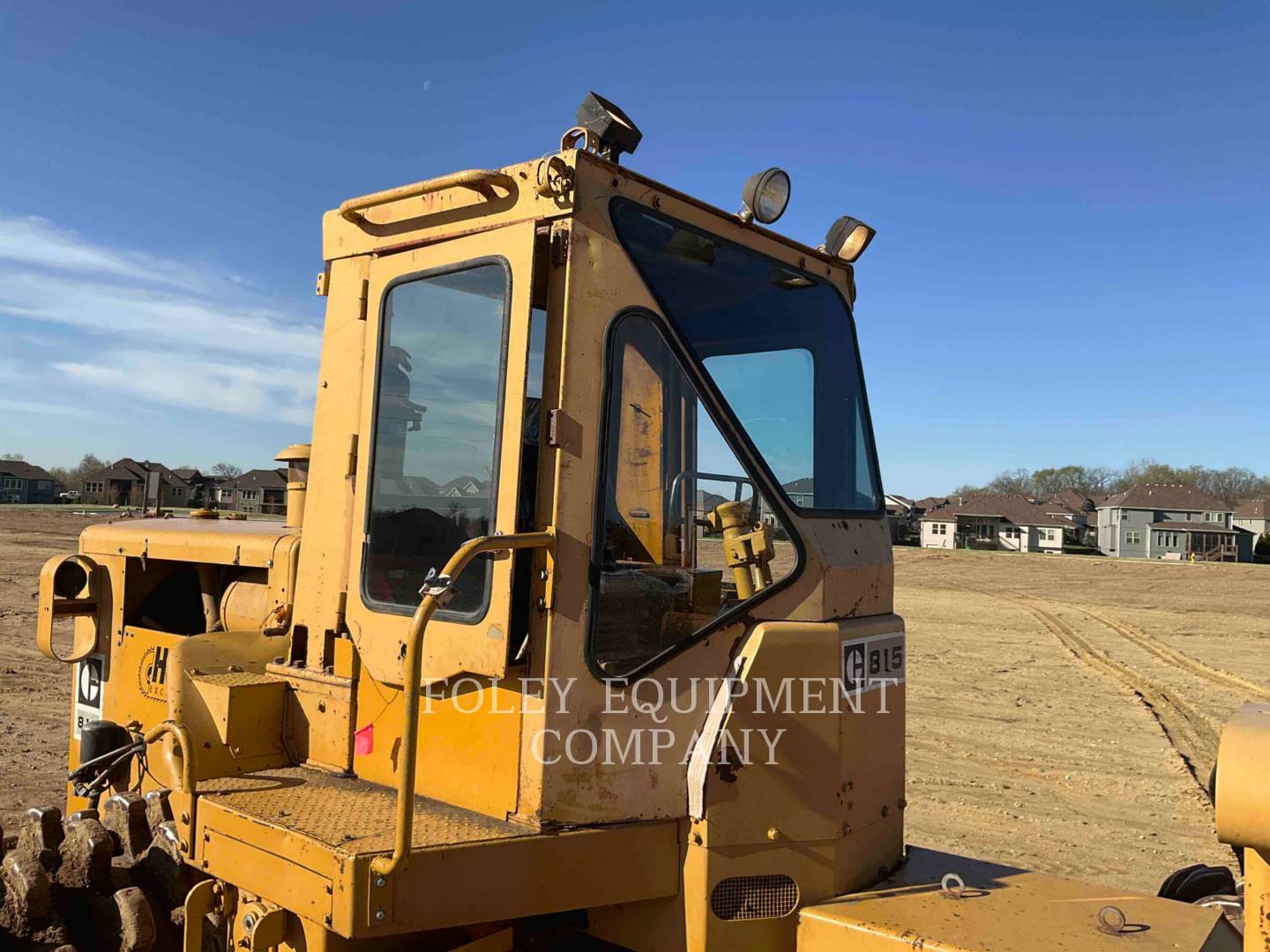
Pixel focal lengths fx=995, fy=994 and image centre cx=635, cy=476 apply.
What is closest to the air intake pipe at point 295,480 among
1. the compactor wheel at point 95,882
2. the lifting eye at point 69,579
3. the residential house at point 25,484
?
the lifting eye at point 69,579

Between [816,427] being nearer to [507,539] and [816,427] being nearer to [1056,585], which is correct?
[507,539]

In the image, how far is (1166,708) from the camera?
38.9ft

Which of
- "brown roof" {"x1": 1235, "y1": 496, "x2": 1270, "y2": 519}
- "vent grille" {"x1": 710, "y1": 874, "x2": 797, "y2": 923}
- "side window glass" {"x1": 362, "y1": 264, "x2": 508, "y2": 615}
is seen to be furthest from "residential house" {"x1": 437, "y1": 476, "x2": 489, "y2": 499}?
"brown roof" {"x1": 1235, "y1": 496, "x2": 1270, "y2": 519}

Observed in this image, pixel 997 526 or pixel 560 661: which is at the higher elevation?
pixel 997 526

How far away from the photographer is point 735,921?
2506 mm

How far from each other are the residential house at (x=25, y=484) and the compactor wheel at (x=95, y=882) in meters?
89.5

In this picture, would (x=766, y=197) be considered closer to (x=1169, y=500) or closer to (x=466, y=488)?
(x=466, y=488)

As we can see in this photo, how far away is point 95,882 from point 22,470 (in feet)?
308

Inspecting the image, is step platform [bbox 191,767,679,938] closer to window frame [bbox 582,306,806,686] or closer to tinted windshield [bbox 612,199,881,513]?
window frame [bbox 582,306,806,686]

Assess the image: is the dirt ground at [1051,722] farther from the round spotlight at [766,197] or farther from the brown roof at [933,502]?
the brown roof at [933,502]

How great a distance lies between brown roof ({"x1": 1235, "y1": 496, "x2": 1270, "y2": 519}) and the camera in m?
60.3

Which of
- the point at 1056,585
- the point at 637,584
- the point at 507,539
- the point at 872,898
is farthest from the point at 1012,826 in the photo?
the point at 1056,585

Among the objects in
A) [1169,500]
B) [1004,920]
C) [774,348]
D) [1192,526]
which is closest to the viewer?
[1004,920]

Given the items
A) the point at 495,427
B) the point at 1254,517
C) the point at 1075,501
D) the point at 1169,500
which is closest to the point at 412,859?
the point at 495,427
